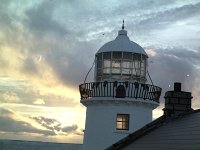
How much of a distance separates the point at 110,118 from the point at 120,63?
3.23m

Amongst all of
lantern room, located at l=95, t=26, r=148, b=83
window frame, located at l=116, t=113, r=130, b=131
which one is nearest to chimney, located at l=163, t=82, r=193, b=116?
window frame, located at l=116, t=113, r=130, b=131

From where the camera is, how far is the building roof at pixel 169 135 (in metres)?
12.5

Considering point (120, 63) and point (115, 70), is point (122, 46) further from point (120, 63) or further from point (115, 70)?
point (115, 70)

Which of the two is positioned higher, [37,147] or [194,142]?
[37,147]

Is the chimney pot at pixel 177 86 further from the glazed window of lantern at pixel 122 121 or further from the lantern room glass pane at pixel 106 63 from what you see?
the lantern room glass pane at pixel 106 63

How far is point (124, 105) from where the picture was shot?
24.3m

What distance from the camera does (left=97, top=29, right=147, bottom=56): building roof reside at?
2520 centimetres

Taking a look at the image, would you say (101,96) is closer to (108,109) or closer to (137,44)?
(108,109)

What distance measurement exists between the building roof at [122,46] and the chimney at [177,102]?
685 cm

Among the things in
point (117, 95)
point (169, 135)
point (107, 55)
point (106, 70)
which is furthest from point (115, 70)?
point (169, 135)

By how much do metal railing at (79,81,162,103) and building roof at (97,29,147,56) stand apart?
2050mm

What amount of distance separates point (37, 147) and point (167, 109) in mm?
153910

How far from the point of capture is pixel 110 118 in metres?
24.4

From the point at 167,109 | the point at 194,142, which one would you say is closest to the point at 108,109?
the point at 167,109
